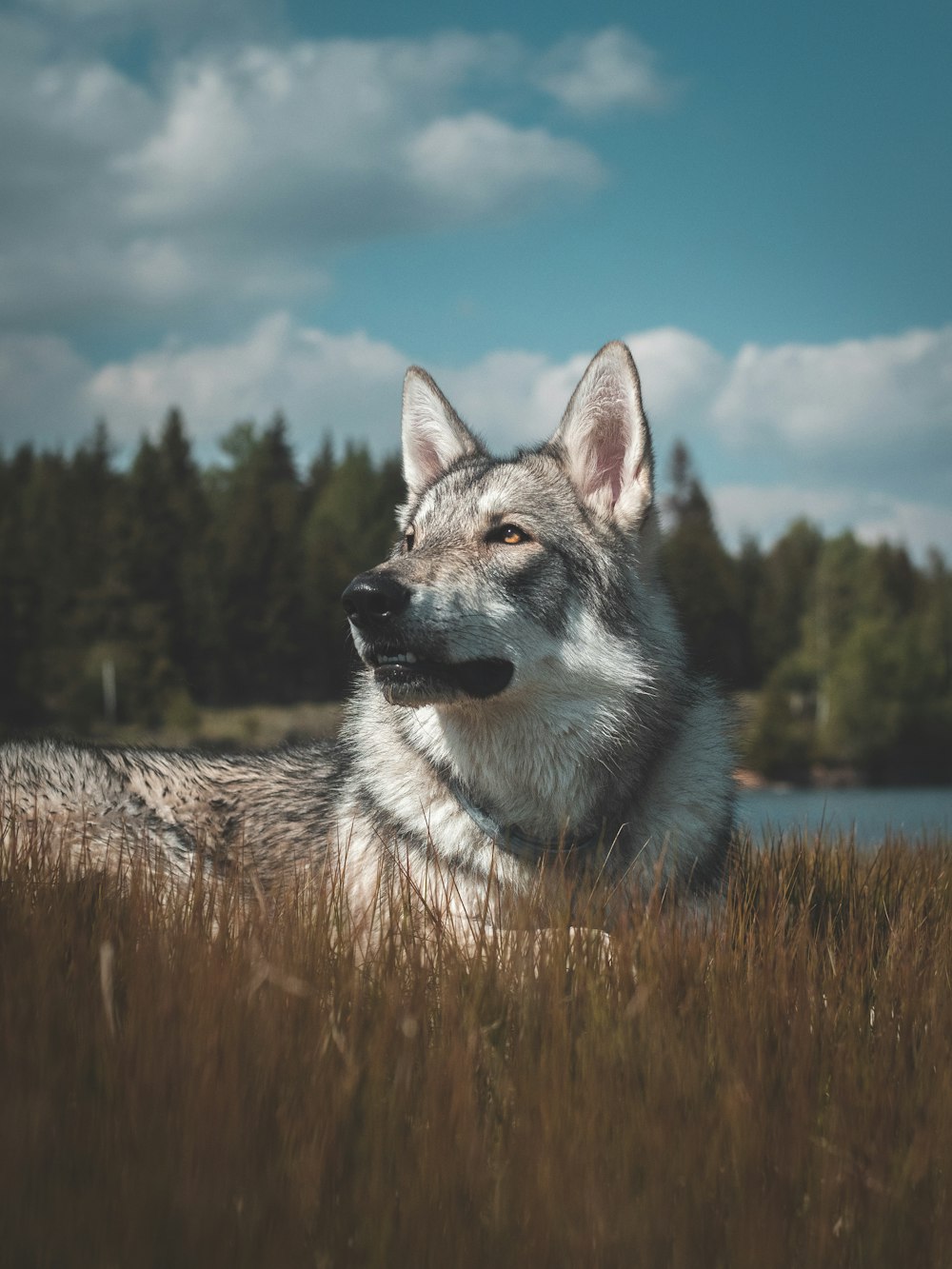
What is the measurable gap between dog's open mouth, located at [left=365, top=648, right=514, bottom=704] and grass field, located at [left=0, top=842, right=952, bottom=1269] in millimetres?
1096

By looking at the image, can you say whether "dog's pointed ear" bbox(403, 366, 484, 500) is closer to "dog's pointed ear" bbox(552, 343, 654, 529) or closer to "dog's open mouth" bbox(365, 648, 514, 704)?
"dog's pointed ear" bbox(552, 343, 654, 529)

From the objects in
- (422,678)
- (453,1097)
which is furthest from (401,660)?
(453,1097)

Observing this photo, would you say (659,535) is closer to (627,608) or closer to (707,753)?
(627,608)

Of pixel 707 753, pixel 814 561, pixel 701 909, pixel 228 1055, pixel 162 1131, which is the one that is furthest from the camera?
pixel 814 561

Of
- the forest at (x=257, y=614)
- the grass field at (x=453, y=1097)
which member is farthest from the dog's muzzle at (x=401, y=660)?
the forest at (x=257, y=614)

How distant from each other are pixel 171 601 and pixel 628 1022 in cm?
5732

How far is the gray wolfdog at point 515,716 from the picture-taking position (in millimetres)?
4344

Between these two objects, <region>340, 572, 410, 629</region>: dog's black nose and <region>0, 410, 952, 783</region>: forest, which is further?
<region>0, 410, 952, 783</region>: forest

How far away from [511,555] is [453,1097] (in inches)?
106

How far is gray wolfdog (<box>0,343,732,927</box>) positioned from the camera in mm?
A: 4344

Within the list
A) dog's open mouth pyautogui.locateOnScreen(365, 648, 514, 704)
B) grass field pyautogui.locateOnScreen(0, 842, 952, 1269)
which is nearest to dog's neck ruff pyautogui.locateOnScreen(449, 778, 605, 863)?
dog's open mouth pyautogui.locateOnScreen(365, 648, 514, 704)

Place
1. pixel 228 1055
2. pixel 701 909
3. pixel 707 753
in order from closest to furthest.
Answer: pixel 228 1055
pixel 701 909
pixel 707 753

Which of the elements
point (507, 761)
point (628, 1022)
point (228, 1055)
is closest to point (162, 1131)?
point (228, 1055)

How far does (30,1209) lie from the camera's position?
2.01 metres
